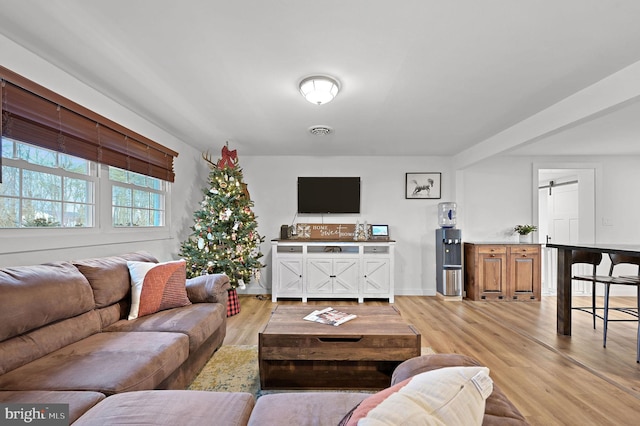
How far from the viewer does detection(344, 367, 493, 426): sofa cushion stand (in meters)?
0.63

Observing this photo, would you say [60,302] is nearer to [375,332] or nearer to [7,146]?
[7,146]

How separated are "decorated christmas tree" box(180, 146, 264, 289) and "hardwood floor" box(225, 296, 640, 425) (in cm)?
65

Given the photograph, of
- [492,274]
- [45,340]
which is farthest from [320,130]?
[492,274]

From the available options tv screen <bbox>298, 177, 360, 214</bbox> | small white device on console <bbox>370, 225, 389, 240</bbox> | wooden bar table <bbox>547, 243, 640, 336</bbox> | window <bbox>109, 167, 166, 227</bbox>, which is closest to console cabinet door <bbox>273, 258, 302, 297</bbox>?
tv screen <bbox>298, 177, 360, 214</bbox>

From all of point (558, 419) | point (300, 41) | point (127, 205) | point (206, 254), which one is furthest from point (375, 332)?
point (127, 205)

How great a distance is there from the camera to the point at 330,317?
2334 millimetres

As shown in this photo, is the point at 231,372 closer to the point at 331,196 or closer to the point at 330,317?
the point at 330,317

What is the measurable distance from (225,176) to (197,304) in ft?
5.90

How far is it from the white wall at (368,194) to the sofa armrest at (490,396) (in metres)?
3.72

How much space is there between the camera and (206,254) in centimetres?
372

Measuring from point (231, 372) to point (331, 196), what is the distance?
316 cm

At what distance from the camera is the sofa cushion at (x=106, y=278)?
2.11 meters

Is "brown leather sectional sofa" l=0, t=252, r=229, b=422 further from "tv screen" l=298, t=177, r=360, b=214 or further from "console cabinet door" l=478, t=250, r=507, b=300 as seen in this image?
"console cabinet door" l=478, t=250, r=507, b=300

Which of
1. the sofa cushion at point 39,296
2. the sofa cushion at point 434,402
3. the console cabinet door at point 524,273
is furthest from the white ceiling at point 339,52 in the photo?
the console cabinet door at point 524,273
